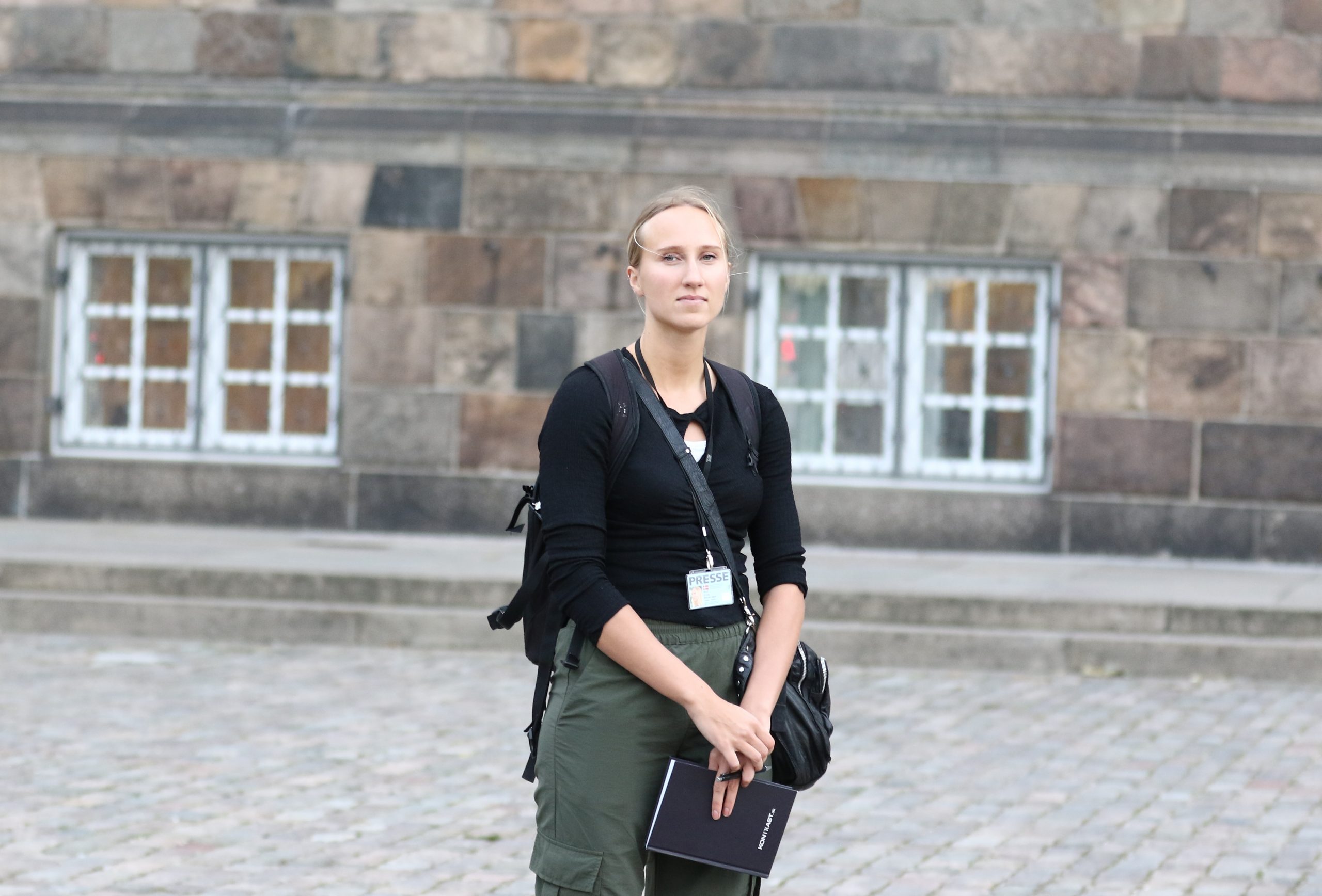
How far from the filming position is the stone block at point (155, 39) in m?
12.8

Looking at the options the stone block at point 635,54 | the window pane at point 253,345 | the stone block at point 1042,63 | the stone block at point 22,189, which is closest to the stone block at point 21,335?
the stone block at point 22,189

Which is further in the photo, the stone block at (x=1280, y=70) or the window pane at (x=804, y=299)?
the window pane at (x=804, y=299)

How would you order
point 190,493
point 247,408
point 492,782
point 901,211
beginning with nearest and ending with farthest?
point 492,782, point 901,211, point 190,493, point 247,408

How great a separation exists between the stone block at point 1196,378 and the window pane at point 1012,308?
814 mm

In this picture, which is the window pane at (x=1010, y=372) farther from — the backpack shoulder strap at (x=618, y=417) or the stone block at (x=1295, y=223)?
the backpack shoulder strap at (x=618, y=417)

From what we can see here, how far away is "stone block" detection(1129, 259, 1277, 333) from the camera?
1186cm

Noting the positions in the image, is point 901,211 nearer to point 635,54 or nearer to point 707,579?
point 635,54

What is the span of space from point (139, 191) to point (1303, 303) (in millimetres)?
7452

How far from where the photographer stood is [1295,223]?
38.9ft

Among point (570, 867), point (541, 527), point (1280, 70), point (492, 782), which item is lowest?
point (492, 782)

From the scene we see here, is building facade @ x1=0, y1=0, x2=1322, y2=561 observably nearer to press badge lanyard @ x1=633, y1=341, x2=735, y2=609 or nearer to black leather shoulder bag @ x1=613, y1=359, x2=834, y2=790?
black leather shoulder bag @ x1=613, y1=359, x2=834, y2=790

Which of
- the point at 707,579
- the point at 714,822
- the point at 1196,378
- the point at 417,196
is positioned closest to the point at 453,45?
the point at 417,196

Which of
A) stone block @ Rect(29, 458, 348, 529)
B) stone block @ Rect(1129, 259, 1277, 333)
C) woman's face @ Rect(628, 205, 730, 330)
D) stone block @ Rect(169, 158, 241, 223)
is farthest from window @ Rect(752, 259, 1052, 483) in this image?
woman's face @ Rect(628, 205, 730, 330)

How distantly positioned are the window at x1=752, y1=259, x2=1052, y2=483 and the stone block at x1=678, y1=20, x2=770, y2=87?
1.19m
